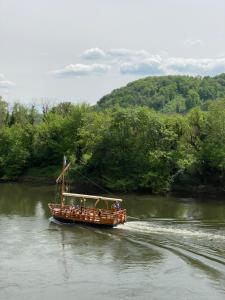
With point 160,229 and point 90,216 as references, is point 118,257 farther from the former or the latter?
point 90,216

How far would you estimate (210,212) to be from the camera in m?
61.4

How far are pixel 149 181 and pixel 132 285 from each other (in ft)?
148

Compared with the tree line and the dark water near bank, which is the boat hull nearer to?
the dark water near bank

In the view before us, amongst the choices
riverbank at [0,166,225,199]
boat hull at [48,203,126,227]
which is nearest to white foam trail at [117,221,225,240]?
boat hull at [48,203,126,227]

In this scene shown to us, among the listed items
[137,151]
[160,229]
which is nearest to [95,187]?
[137,151]

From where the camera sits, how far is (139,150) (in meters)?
83.9

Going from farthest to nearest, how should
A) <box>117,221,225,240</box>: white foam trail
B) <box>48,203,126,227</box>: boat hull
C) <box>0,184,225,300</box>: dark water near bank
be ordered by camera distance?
<box>48,203,126,227</box>: boat hull → <box>117,221,225,240</box>: white foam trail → <box>0,184,225,300</box>: dark water near bank

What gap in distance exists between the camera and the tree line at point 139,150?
80.1 m

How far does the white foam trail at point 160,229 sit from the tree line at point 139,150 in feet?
83.3

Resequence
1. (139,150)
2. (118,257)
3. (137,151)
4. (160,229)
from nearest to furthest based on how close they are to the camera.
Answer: (118,257)
(160,229)
(139,150)
(137,151)

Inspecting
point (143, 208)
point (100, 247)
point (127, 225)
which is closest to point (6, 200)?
point (143, 208)

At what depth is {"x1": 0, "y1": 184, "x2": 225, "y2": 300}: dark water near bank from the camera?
3441 centimetres

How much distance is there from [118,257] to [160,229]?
9.40 m

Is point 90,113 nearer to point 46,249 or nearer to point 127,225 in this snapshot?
point 127,225
